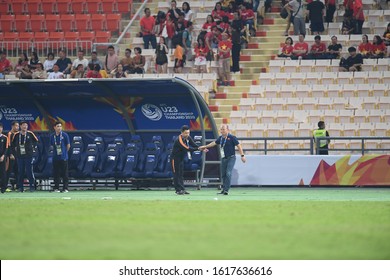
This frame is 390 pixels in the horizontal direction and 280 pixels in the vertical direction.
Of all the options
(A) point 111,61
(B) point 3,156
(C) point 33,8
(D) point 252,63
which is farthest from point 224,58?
(B) point 3,156

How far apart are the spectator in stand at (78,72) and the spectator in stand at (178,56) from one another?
340 cm

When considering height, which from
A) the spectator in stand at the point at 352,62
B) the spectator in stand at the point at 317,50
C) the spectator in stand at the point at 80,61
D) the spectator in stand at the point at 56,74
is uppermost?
the spectator in stand at the point at 317,50

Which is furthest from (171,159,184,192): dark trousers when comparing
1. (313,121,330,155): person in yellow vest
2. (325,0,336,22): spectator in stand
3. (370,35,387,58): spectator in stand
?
(325,0,336,22): spectator in stand

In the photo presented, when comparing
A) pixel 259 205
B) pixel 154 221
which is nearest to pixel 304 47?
pixel 259 205

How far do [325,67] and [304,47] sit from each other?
1.03 metres

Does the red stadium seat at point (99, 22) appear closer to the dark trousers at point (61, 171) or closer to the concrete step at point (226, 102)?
the concrete step at point (226, 102)

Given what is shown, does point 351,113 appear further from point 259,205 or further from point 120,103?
point 259,205

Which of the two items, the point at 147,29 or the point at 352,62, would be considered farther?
the point at 147,29

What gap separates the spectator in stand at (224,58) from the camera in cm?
3662

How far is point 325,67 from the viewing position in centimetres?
3606

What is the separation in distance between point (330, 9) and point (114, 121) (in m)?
10.8

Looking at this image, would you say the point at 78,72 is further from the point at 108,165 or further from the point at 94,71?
the point at 108,165

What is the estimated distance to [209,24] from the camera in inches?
1483

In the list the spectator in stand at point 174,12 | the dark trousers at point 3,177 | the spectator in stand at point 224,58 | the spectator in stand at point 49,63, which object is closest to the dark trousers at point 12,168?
the dark trousers at point 3,177
